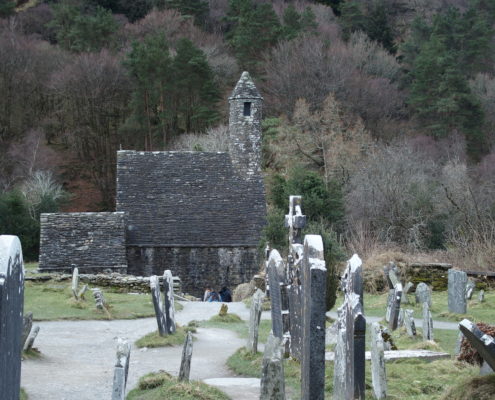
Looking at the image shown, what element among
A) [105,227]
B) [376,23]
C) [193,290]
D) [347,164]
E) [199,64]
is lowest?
[193,290]

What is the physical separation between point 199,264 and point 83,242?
16.6 ft

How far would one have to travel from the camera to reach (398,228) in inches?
1388

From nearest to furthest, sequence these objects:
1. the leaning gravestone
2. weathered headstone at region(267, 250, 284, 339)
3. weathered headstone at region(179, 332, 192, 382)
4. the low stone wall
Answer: the leaning gravestone, weathered headstone at region(179, 332, 192, 382), weathered headstone at region(267, 250, 284, 339), the low stone wall

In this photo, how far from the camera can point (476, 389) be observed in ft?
19.6

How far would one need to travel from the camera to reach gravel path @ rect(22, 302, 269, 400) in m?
11.0

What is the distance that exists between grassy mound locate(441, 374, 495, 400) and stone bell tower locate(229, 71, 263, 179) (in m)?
29.6

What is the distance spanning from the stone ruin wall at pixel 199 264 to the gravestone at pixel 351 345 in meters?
22.9

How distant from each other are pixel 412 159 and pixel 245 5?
28665 mm

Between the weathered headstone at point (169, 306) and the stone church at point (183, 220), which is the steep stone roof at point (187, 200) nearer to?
the stone church at point (183, 220)

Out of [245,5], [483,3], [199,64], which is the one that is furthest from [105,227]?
[483,3]

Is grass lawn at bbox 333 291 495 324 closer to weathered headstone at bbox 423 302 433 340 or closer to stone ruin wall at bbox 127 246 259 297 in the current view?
weathered headstone at bbox 423 302 433 340

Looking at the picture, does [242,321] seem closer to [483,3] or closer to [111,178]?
[111,178]

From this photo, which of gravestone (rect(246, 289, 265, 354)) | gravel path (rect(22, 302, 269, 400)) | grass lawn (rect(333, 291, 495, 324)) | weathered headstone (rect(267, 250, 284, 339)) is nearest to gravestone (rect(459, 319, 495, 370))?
gravel path (rect(22, 302, 269, 400))

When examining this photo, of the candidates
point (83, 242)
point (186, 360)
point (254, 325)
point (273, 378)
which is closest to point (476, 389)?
point (273, 378)
